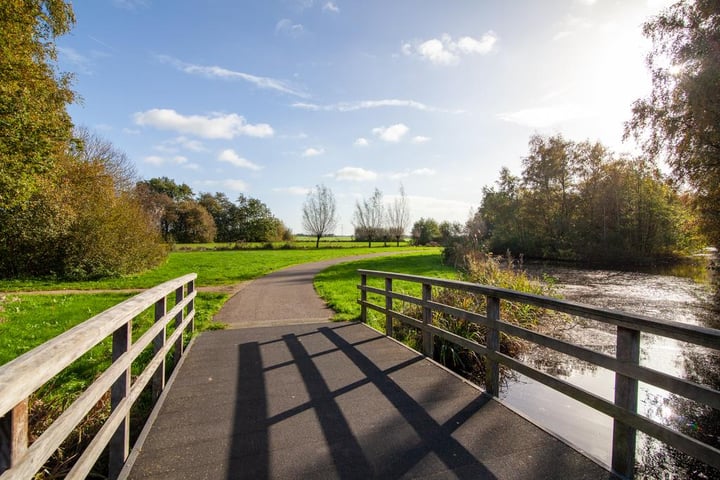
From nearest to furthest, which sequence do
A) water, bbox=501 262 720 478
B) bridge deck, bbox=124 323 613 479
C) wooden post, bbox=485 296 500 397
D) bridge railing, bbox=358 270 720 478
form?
bridge railing, bbox=358 270 720 478, bridge deck, bbox=124 323 613 479, water, bbox=501 262 720 478, wooden post, bbox=485 296 500 397

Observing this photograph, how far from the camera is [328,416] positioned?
333cm

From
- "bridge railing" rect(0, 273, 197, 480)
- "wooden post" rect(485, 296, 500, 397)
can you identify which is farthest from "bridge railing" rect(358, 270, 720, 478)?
"bridge railing" rect(0, 273, 197, 480)

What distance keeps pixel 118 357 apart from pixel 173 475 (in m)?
0.86

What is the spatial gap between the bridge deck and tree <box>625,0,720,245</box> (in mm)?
14195

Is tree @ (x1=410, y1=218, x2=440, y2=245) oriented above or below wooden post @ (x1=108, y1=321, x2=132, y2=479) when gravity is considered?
above

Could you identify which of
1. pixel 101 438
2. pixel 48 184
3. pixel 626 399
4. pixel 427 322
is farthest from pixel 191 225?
pixel 626 399

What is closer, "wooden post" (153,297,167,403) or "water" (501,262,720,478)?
"water" (501,262,720,478)

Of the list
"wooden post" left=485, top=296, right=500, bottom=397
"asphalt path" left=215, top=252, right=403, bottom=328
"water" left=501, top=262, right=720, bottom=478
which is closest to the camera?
"water" left=501, top=262, right=720, bottom=478

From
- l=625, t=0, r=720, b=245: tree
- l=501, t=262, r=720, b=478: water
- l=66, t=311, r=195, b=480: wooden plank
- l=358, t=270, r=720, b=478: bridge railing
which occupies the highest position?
l=625, t=0, r=720, b=245: tree

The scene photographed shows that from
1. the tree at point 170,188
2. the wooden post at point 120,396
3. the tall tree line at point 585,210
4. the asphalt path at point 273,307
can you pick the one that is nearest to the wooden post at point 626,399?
the wooden post at point 120,396

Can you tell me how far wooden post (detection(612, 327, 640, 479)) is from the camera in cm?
244

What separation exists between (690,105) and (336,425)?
16.2 m

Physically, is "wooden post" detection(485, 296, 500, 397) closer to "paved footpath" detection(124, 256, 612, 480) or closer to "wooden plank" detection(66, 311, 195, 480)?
"paved footpath" detection(124, 256, 612, 480)

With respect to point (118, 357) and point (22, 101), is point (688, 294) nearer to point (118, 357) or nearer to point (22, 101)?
point (118, 357)
